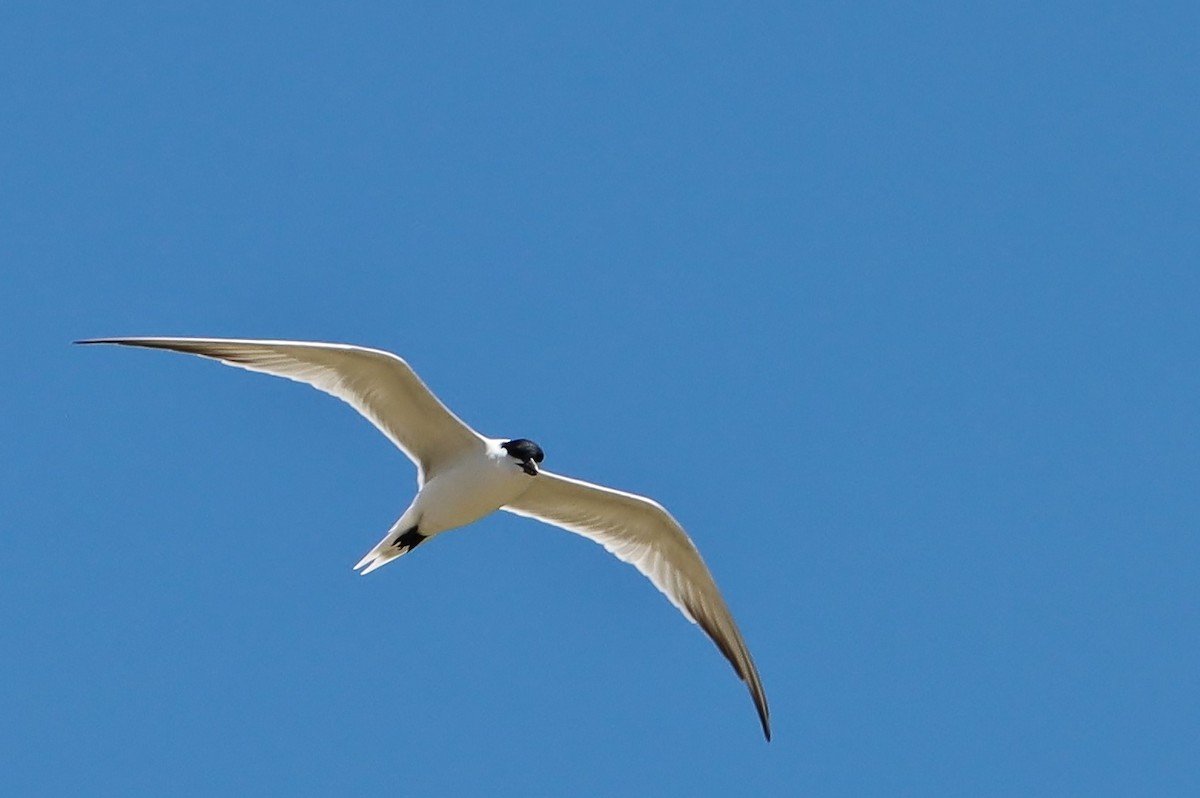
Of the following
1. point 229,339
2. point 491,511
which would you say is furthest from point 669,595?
point 229,339

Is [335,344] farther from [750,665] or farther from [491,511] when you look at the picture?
[750,665]

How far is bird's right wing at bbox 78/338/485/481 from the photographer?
15594mm

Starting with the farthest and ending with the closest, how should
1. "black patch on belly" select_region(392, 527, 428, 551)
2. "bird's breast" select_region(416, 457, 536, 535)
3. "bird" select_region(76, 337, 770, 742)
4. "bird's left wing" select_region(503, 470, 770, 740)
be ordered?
"bird's left wing" select_region(503, 470, 770, 740) < "black patch on belly" select_region(392, 527, 428, 551) < "bird's breast" select_region(416, 457, 536, 535) < "bird" select_region(76, 337, 770, 742)

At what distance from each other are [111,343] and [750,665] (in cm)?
751

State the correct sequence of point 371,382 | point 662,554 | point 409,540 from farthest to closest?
point 662,554 → point 409,540 → point 371,382

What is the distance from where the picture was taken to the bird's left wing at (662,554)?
18422mm

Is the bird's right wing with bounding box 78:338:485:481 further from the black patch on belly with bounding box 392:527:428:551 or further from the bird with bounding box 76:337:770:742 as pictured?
the black patch on belly with bounding box 392:527:428:551

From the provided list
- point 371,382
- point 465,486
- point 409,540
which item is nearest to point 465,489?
point 465,486

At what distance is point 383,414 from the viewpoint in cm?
1708

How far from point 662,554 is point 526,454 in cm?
226

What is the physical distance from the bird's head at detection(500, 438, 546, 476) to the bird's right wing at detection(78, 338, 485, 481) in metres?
0.33

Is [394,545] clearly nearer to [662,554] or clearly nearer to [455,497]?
[455,497]

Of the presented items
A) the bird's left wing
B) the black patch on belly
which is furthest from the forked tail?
the bird's left wing

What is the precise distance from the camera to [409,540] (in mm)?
17453
